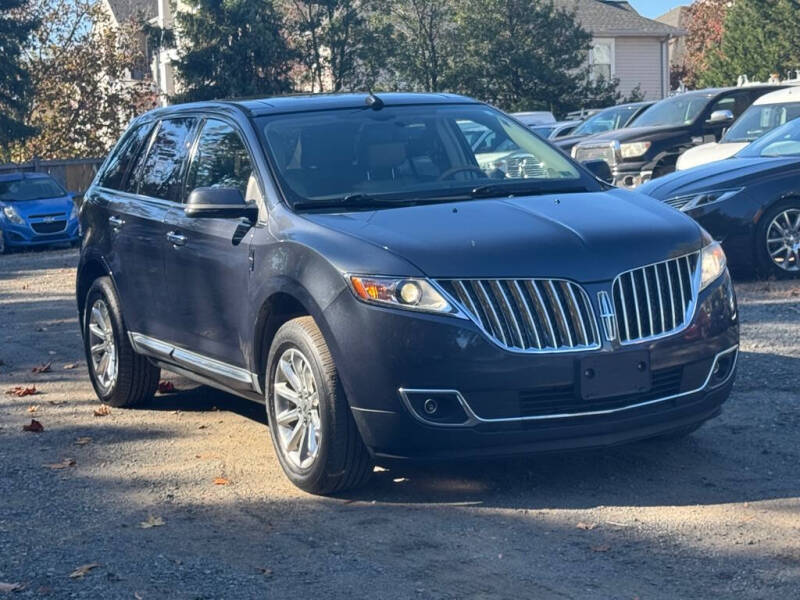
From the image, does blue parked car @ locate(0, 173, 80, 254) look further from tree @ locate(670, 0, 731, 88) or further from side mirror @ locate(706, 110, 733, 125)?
tree @ locate(670, 0, 731, 88)

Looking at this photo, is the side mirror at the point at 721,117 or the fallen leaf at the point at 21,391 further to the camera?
the side mirror at the point at 721,117

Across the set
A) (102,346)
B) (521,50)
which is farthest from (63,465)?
(521,50)

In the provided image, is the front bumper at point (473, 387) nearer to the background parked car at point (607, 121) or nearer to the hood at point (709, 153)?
the hood at point (709, 153)

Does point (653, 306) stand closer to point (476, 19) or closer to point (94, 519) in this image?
point (94, 519)

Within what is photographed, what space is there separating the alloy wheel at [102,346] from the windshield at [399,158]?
7.29ft

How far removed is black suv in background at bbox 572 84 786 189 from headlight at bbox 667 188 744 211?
7.44 metres

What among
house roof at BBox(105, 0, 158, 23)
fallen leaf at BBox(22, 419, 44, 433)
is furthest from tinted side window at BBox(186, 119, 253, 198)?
house roof at BBox(105, 0, 158, 23)

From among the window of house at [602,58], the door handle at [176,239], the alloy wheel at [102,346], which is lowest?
the alloy wheel at [102,346]

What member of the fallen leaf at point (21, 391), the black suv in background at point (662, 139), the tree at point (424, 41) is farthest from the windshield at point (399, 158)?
the tree at point (424, 41)

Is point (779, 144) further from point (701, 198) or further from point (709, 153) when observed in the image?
point (709, 153)

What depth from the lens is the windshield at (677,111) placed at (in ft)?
67.1

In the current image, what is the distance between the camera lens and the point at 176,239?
7.34 metres

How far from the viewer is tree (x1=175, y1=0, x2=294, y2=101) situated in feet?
135

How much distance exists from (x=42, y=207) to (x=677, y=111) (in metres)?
12.3
